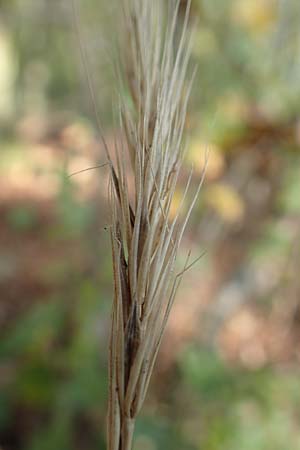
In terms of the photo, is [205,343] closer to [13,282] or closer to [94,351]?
[94,351]

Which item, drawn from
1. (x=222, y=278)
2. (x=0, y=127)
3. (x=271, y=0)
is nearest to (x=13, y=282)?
(x=222, y=278)

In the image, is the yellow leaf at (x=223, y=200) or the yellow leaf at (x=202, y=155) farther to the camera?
the yellow leaf at (x=223, y=200)

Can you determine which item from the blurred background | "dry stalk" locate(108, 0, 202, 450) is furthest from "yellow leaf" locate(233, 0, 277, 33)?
"dry stalk" locate(108, 0, 202, 450)

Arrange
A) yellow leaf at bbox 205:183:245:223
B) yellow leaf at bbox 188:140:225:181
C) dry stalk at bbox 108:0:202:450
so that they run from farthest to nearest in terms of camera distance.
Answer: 1. yellow leaf at bbox 205:183:245:223
2. yellow leaf at bbox 188:140:225:181
3. dry stalk at bbox 108:0:202:450

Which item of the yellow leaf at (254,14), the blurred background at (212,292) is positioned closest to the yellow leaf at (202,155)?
the blurred background at (212,292)

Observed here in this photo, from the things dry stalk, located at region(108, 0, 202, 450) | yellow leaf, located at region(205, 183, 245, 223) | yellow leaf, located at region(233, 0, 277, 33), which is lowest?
dry stalk, located at region(108, 0, 202, 450)

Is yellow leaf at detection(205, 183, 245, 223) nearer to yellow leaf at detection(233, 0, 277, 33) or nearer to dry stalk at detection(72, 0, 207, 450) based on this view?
yellow leaf at detection(233, 0, 277, 33)

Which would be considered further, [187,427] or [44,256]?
[44,256]

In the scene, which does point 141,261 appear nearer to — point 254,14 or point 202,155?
point 202,155

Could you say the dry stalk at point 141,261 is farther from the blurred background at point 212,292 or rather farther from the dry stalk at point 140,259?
the blurred background at point 212,292
